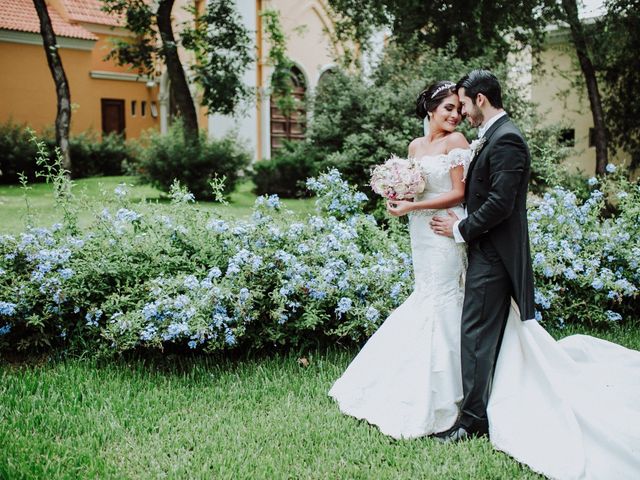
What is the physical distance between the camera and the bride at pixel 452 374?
4070 millimetres

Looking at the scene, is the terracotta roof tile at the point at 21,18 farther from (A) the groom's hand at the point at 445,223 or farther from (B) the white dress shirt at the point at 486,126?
(B) the white dress shirt at the point at 486,126

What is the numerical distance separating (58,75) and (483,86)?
1680cm

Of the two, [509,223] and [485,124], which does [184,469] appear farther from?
[485,124]

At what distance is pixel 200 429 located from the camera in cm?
450

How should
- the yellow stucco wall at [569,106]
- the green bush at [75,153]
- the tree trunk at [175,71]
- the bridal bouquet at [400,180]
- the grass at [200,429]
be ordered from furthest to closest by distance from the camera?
the yellow stucco wall at [569,106], the green bush at [75,153], the tree trunk at [175,71], the bridal bouquet at [400,180], the grass at [200,429]

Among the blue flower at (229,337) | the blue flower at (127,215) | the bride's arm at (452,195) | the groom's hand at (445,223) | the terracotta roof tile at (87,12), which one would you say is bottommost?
the blue flower at (229,337)

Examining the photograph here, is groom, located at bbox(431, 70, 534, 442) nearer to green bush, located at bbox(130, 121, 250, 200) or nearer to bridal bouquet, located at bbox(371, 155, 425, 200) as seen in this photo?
bridal bouquet, located at bbox(371, 155, 425, 200)

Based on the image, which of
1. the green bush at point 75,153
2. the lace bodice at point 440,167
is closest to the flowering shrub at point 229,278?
the lace bodice at point 440,167

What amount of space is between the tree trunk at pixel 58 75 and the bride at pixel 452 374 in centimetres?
1536

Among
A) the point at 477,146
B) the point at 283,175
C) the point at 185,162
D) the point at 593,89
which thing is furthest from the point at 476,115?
the point at 283,175

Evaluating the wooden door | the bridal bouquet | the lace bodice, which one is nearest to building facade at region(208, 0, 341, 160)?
the wooden door

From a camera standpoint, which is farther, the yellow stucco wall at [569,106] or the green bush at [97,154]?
the green bush at [97,154]

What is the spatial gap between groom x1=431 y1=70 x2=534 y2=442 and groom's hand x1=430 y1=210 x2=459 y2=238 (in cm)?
14

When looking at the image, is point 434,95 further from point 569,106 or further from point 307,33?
point 307,33
